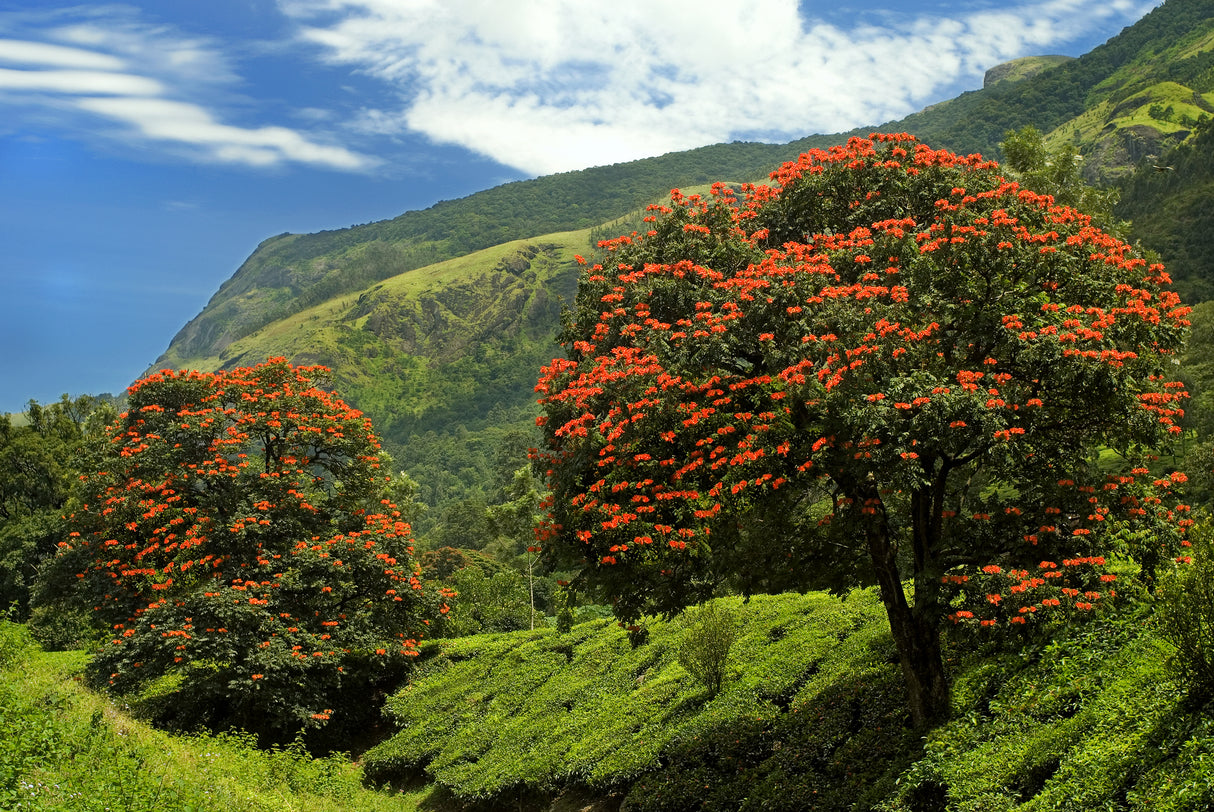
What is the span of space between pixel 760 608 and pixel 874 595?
10.4ft

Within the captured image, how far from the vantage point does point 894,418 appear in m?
9.98

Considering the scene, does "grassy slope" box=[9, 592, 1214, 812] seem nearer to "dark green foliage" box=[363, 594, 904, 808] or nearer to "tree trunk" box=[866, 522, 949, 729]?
"dark green foliage" box=[363, 594, 904, 808]

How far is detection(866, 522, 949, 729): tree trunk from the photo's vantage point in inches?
457

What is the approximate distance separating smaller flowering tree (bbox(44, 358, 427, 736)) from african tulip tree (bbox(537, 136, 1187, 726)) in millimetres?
13242

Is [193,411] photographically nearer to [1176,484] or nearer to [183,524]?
[183,524]

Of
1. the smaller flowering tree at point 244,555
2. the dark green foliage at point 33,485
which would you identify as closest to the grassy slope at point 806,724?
the smaller flowering tree at point 244,555

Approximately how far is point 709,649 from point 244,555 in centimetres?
1426

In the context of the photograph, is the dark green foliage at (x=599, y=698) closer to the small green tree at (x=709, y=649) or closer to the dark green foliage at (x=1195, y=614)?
the small green tree at (x=709, y=649)

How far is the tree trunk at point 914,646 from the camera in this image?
11609mm

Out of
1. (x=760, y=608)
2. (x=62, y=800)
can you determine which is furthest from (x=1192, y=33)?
(x=62, y=800)

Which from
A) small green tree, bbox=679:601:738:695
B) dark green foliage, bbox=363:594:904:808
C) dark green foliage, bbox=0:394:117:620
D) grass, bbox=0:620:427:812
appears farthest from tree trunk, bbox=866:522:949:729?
dark green foliage, bbox=0:394:117:620

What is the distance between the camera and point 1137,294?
36.1 feet

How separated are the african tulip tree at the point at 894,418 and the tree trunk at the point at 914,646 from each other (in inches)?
1.3

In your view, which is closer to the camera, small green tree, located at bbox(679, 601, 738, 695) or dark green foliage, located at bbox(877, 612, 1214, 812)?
dark green foliage, located at bbox(877, 612, 1214, 812)
